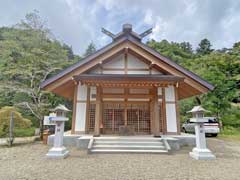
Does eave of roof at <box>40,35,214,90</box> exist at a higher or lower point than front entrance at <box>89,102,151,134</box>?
higher

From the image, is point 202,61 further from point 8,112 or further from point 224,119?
point 8,112

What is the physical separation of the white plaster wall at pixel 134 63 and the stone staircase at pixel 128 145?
182 inches

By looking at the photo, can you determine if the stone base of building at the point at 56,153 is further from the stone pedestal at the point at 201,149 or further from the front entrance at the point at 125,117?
the stone pedestal at the point at 201,149

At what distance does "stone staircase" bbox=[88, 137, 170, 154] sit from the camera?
6891 mm

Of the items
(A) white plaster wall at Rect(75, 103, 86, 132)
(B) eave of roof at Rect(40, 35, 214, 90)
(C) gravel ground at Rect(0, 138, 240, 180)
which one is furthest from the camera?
(A) white plaster wall at Rect(75, 103, 86, 132)

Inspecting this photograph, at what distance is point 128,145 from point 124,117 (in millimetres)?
2677

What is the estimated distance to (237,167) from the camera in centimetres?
500

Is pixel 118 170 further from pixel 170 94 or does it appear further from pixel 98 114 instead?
pixel 170 94

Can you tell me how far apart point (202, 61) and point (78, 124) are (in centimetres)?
2215

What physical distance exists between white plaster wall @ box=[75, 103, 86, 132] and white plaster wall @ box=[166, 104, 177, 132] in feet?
16.3

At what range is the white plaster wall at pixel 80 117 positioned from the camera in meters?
9.46

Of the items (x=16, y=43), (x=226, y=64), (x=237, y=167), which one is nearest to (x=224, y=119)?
(x=226, y=64)

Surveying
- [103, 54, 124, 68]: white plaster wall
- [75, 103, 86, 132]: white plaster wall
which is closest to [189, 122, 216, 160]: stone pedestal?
[103, 54, 124, 68]: white plaster wall

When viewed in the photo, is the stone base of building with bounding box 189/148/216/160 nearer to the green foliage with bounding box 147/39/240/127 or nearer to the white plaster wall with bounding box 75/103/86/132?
the white plaster wall with bounding box 75/103/86/132
